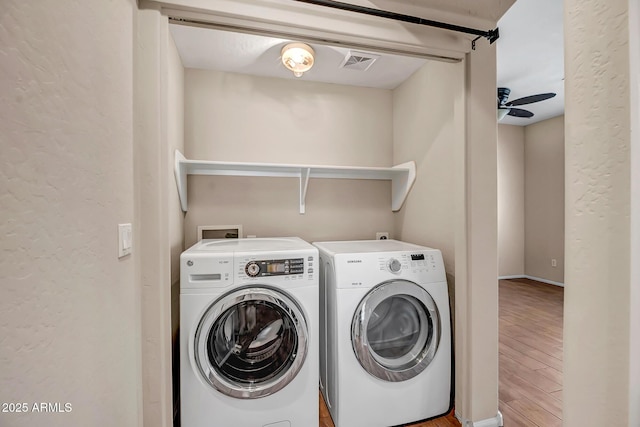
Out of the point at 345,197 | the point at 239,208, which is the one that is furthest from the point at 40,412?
the point at 345,197

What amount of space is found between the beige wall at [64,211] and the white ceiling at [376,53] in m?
0.90

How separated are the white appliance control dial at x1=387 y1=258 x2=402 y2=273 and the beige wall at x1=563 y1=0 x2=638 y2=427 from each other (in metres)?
0.88

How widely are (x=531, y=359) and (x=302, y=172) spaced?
2.44 m

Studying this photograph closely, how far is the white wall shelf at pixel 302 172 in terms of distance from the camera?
73.8 inches

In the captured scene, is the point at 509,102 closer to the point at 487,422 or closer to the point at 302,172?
the point at 302,172

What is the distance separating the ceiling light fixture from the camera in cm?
179

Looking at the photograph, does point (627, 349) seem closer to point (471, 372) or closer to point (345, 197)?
point (471, 372)

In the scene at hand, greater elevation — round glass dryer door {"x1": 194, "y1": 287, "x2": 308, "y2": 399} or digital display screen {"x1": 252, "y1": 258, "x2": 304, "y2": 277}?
digital display screen {"x1": 252, "y1": 258, "x2": 304, "y2": 277}

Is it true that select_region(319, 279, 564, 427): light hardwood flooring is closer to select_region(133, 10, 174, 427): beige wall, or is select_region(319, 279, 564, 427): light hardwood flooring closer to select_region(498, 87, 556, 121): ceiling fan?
select_region(133, 10, 174, 427): beige wall

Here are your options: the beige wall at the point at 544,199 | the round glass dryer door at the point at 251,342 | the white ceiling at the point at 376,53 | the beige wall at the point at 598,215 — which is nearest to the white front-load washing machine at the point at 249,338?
the round glass dryer door at the point at 251,342

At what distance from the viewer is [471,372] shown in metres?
1.51

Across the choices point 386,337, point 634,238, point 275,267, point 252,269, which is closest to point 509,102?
point 386,337

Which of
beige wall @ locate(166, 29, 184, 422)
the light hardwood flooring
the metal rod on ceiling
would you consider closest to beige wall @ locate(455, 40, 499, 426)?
the metal rod on ceiling

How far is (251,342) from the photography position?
→ 1.51 meters
